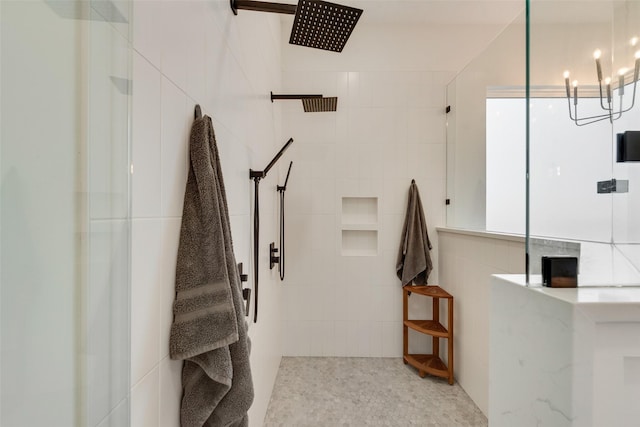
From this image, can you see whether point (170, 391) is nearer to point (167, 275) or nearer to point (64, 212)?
point (167, 275)

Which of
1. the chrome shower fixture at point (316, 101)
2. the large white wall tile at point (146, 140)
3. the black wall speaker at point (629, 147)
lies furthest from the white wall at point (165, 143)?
the black wall speaker at point (629, 147)

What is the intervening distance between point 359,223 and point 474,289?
101 cm

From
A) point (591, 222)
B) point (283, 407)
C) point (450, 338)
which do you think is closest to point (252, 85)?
point (591, 222)

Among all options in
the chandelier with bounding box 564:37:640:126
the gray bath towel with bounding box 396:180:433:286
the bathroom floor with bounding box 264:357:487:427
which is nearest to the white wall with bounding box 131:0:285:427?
the chandelier with bounding box 564:37:640:126

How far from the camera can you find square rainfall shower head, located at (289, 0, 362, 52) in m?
0.93

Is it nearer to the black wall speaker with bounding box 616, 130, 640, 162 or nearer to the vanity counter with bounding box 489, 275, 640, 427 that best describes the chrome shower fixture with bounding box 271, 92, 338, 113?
the black wall speaker with bounding box 616, 130, 640, 162

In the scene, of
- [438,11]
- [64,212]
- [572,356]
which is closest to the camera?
[64,212]

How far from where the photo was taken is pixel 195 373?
27.0 inches

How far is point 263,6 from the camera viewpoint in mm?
1054

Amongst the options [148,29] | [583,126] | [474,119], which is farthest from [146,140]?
[474,119]

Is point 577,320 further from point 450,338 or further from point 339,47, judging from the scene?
point 450,338

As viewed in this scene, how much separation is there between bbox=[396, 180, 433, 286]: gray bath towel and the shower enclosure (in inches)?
83.6

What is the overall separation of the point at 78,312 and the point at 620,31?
48.7 inches

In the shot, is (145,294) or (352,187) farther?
(352,187)
